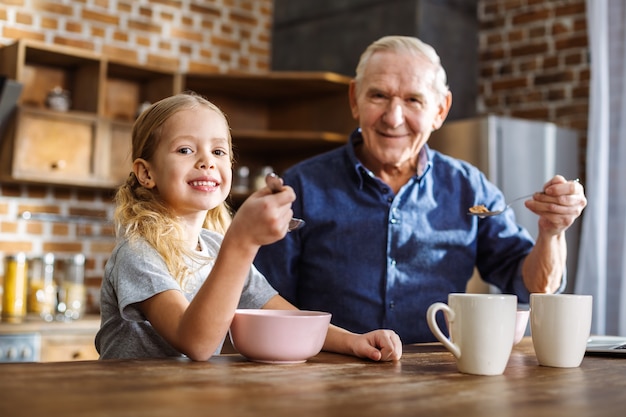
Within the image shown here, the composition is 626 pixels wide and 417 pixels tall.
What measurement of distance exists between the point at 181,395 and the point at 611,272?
3.11 m

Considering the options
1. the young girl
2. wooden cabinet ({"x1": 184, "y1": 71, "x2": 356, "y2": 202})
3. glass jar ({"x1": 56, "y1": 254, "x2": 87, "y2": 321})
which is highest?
wooden cabinet ({"x1": 184, "y1": 71, "x2": 356, "y2": 202})

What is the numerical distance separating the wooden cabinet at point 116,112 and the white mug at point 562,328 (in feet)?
8.64

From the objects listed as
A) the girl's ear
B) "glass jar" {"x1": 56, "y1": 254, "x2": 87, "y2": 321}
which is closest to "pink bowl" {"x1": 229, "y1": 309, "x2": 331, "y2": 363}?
the girl's ear

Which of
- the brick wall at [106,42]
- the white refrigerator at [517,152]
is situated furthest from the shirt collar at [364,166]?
the brick wall at [106,42]

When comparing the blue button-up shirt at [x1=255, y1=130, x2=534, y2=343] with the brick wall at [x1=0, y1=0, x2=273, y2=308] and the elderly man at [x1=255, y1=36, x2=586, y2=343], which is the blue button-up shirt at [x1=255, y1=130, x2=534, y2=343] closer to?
the elderly man at [x1=255, y1=36, x2=586, y2=343]

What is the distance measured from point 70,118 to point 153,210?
8.24 feet

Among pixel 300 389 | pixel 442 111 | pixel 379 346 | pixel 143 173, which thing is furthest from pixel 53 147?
pixel 300 389

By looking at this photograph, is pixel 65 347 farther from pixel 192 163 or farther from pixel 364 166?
pixel 192 163

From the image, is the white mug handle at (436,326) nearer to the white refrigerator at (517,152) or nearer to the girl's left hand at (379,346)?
the girl's left hand at (379,346)

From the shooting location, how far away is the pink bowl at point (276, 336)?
119 centimetres

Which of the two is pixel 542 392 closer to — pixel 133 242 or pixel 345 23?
pixel 133 242

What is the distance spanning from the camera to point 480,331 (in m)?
1.17

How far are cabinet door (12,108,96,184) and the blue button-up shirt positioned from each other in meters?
1.90

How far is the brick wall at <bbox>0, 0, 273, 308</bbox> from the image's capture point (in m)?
3.84
